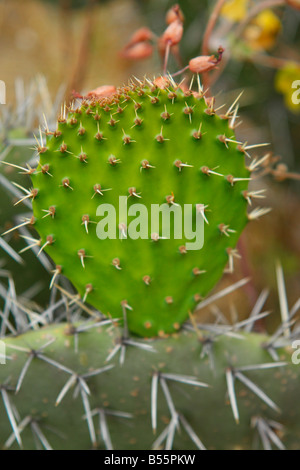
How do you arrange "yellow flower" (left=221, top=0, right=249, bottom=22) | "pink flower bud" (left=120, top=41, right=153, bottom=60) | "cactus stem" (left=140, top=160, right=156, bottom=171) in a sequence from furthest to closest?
"yellow flower" (left=221, top=0, right=249, bottom=22), "pink flower bud" (left=120, top=41, right=153, bottom=60), "cactus stem" (left=140, top=160, right=156, bottom=171)

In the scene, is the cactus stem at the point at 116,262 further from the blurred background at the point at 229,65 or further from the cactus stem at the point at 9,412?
the blurred background at the point at 229,65

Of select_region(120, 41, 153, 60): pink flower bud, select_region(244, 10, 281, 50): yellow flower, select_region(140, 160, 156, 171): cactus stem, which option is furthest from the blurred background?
select_region(140, 160, 156, 171): cactus stem

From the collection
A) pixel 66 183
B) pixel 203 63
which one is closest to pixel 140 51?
pixel 203 63

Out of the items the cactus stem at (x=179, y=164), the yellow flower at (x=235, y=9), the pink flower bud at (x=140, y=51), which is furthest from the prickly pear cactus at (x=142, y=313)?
the yellow flower at (x=235, y=9)

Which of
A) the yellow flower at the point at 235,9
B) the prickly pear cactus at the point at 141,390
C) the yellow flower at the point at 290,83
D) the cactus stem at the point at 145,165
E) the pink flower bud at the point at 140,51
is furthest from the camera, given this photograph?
the yellow flower at the point at 290,83

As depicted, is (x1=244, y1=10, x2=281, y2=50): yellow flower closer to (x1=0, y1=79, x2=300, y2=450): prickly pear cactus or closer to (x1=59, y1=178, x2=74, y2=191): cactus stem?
(x1=0, y1=79, x2=300, y2=450): prickly pear cactus

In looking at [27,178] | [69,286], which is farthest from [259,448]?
[27,178]
